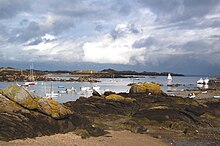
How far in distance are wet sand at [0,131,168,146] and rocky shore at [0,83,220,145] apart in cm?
83

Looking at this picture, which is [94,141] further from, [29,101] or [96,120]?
[96,120]

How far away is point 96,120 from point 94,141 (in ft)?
28.6

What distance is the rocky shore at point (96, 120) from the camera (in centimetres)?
2238

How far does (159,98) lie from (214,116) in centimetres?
890

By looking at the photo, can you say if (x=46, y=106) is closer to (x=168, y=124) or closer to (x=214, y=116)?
(x=168, y=124)

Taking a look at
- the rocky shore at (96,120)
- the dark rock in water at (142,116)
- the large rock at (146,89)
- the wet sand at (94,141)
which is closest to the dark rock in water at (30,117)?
the rocky shore at (96,120)

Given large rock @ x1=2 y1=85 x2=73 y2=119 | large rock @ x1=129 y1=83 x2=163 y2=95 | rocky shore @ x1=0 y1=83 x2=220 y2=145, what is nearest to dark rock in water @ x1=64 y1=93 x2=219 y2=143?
rocky shore @ x1=0 y1=83 x2=220 y2=145

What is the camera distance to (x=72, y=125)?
25.1 m

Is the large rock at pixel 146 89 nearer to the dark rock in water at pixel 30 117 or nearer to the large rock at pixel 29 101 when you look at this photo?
the dark rock in water at pixel 30 117

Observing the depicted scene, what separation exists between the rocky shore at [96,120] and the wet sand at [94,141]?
83 cm

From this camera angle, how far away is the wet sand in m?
19.6

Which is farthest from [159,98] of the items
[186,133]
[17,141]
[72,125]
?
[17,141]

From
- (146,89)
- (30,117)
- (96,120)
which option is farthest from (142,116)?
(146,89)

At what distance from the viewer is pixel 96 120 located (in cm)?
2959
